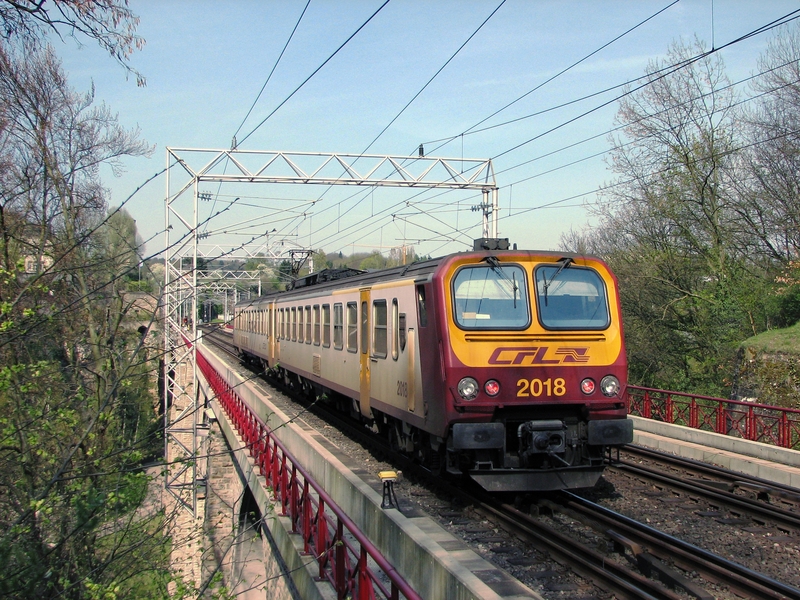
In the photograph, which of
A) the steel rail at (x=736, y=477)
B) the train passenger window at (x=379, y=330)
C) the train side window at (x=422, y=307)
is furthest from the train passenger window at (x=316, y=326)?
the train side window at (x=422, y=307)

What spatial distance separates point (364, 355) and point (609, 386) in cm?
432

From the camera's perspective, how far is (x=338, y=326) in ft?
44.8

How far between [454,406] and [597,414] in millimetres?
1662

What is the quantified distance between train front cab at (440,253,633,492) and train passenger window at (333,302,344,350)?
5353mm

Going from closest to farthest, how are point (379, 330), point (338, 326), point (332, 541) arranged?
1. point (332, 541)
2. point (379, 330)
3. point (338, 326)

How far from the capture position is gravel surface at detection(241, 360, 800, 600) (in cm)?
605

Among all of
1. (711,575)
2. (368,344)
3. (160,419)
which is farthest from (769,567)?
(368,344)

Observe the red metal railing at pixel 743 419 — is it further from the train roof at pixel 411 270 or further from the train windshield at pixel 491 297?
the train windshield at pixel 491 297

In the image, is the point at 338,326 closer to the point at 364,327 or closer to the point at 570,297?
the point at 364,327

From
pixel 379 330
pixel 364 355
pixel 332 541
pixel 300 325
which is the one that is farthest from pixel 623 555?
pixel 300 325

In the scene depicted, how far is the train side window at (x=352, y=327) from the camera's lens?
1225cm

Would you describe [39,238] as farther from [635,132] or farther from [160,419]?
[635,132]

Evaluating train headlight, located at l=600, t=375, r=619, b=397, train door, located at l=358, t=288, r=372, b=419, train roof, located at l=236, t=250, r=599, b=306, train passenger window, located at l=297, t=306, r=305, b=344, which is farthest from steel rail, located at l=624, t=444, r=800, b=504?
train passenger window, located at l=297, t=306, r=305, b=344

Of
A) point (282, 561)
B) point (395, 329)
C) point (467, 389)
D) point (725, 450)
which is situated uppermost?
point (395, 329)
